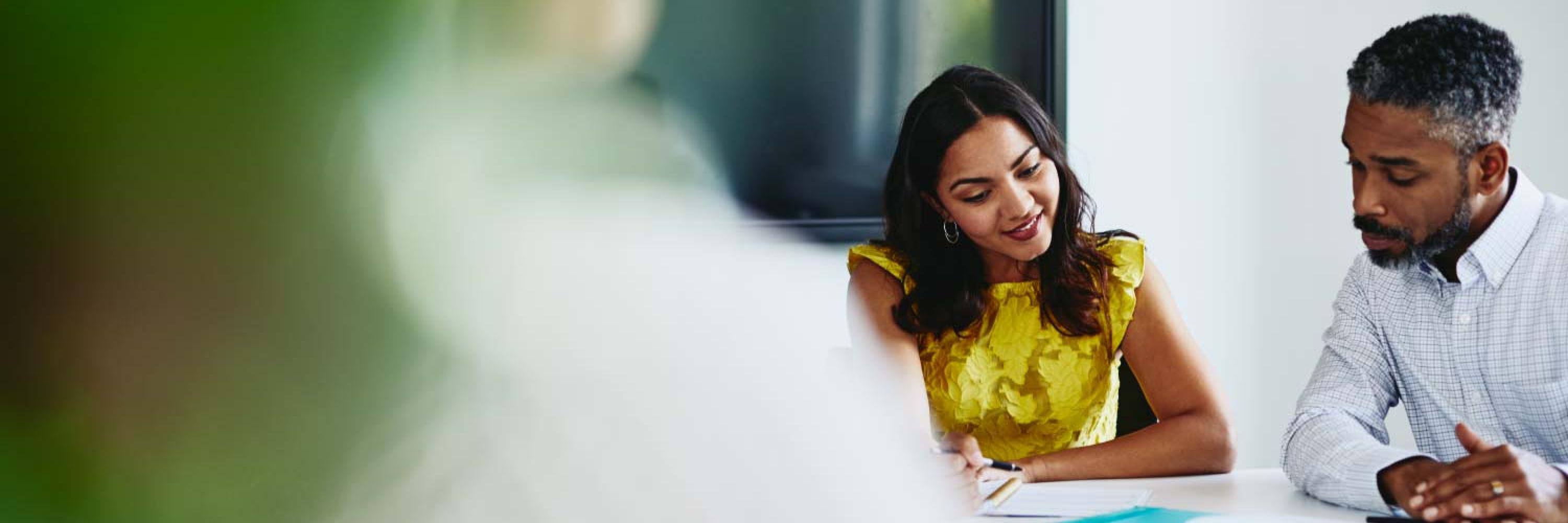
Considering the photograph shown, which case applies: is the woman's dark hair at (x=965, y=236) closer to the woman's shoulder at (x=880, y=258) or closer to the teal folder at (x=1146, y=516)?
the woman's shoulder at (x=880, y=258)

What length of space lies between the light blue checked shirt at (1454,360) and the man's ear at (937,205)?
0.37m

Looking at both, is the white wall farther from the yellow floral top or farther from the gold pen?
the gold pen

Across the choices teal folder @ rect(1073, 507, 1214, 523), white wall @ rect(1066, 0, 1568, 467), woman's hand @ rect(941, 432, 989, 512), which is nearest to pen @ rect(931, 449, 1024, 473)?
woman's hand @ rect(941, 432, 989, 512)

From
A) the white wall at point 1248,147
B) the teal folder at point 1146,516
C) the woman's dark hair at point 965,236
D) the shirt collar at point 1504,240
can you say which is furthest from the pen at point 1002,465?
the white wall at point 1248,147

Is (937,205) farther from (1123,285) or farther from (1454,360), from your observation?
(1454,360)

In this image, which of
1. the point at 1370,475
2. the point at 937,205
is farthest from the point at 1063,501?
the point at 937,205

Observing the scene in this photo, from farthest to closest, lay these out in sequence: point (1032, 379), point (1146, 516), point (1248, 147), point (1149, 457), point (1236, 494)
Result: point (1248, 147) → point (1032, 379) → point (1149, 457) → point (1236, 494) → point (1146, 516)

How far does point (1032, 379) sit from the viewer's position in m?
1.22

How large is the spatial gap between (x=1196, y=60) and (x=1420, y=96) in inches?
40.9

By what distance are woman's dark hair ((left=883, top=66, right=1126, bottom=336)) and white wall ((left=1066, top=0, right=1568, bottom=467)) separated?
653mm

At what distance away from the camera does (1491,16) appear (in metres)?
2.10

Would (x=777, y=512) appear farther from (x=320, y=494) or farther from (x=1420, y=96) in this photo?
(x=1420, y=96)

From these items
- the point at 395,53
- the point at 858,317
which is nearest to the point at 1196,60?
the point at 858,317

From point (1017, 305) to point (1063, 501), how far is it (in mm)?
401
